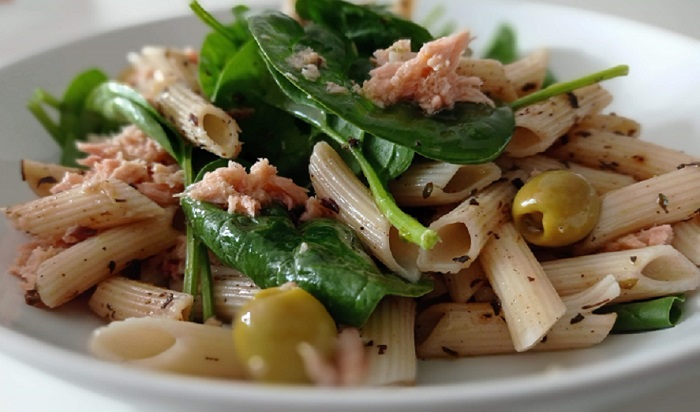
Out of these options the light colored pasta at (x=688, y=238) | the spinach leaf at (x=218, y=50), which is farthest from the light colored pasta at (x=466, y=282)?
the spinach leaf at (x=218, y=50)

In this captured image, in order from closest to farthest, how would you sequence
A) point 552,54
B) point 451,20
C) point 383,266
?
1. point 383,266
2. point 552,54
3. point 451,20

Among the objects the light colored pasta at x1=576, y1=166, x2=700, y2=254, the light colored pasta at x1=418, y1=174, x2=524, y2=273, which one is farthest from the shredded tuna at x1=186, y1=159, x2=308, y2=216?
the light colored pasta at x1=576, y1=166, x2=700, y2=254

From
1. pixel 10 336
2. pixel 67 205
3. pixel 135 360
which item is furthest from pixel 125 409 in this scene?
pixel 67 205

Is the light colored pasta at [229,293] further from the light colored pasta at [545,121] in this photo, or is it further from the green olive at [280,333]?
the light colored pasta at [545,121]

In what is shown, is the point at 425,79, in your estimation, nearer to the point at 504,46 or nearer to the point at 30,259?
the point at 30,259

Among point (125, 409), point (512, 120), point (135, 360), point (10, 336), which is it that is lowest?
point (125, 409)

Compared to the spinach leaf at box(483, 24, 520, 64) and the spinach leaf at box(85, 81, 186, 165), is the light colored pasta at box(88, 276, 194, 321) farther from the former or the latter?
the spinach leaf at box(483, 24, 520, 64)

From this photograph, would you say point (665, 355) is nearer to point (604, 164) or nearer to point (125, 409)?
point (604, 164)

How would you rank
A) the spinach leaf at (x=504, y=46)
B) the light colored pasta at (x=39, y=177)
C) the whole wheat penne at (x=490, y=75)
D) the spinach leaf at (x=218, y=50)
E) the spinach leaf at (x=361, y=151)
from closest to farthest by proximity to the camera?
the spinach leaf at (x=361, y=151), the whole wheat penne at (x=490, y=75), the light colored pasta at (x=39, y=177), the spinach leaf at (x=218, y=50), the spinach leaf at (x=504, y=46)
